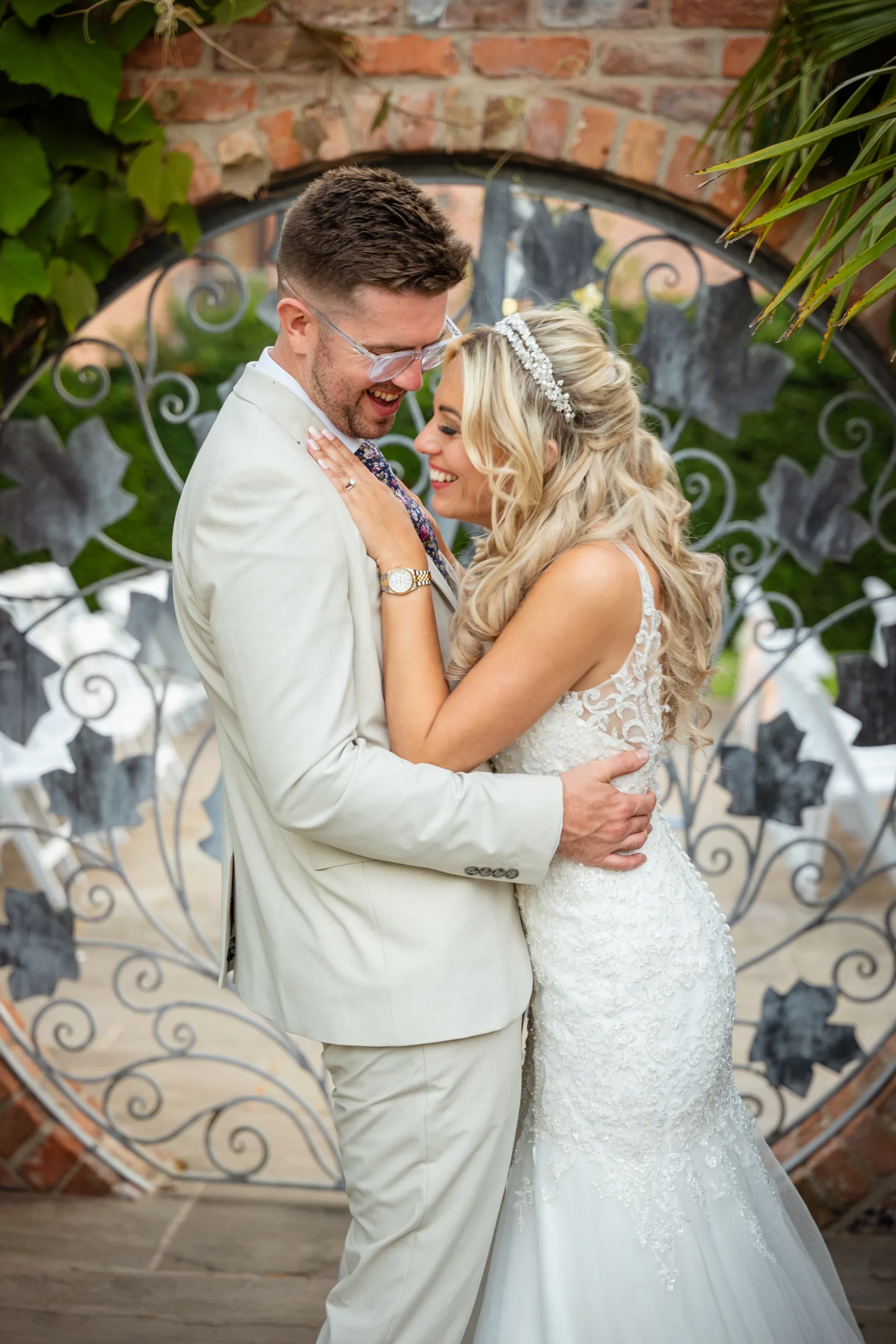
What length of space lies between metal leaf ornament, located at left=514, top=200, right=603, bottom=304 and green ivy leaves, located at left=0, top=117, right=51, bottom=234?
1.06 meters

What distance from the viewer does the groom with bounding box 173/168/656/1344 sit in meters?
1.69

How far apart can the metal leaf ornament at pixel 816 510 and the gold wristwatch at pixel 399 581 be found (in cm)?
139

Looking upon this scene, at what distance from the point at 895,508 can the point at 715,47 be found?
111cm

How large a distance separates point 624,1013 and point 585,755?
0.40 metres

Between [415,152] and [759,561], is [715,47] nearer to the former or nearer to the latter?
[415,152]

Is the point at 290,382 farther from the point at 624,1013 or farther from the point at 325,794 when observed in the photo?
the point at 624,1013

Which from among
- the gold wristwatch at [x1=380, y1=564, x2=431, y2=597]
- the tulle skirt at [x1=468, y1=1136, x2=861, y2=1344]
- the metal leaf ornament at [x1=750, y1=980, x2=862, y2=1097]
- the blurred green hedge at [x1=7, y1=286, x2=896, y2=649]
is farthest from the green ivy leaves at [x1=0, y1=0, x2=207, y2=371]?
the metal leaf ornament at [x1=750, y1=980, x2=862, y2=1097]

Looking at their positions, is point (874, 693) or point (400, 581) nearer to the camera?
point (400, 581)

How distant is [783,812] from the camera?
304cm

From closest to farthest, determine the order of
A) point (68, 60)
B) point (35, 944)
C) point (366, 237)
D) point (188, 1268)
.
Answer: point (366, 237) → point (68, 60) → point (188, 1268) → point (35, 944)

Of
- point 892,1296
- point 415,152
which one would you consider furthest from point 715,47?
point 892,1296

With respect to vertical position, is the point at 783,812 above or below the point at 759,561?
below

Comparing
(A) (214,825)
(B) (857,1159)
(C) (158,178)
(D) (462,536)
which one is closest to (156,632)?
(A) (214,825)

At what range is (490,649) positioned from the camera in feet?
6.16
